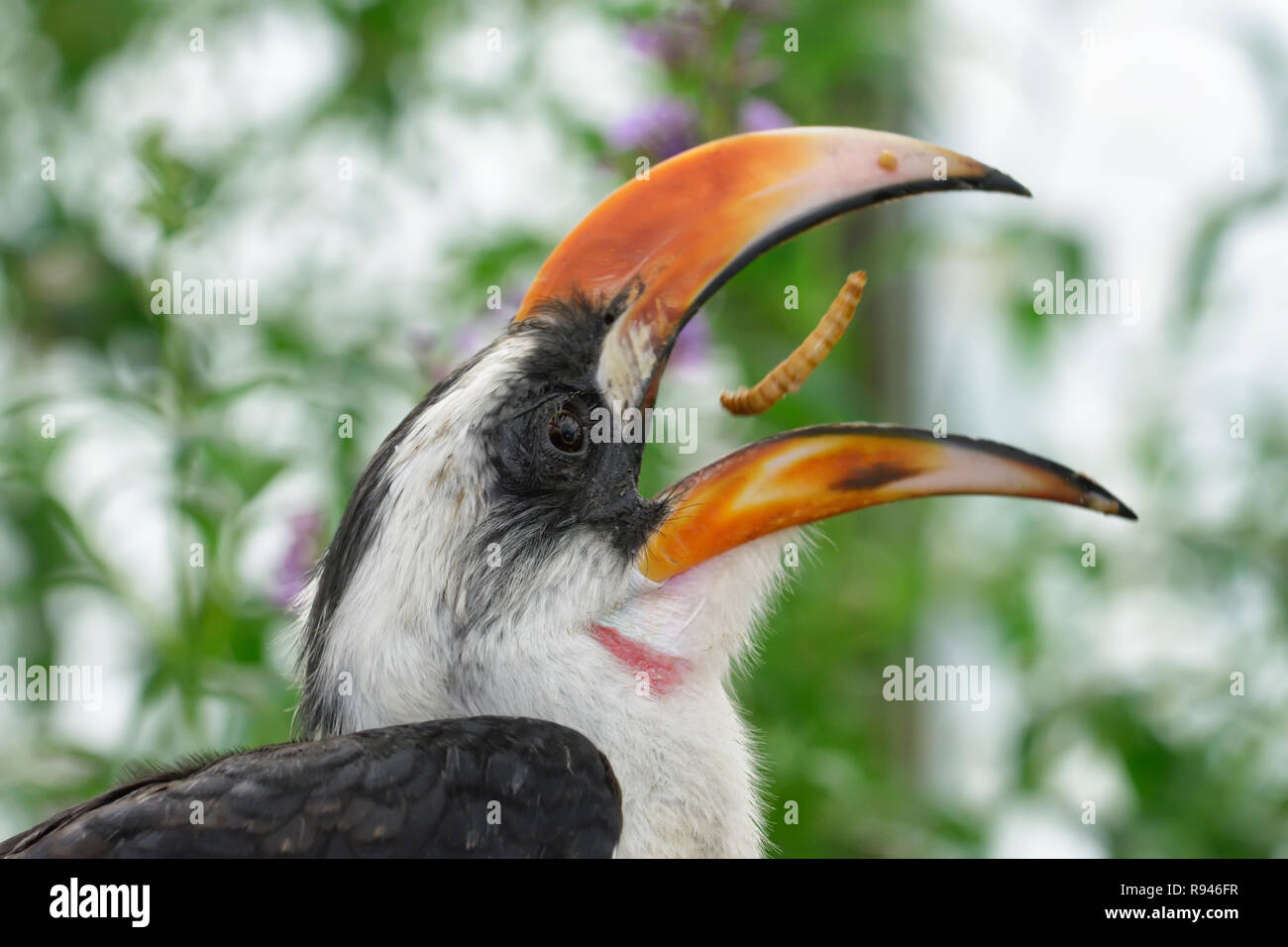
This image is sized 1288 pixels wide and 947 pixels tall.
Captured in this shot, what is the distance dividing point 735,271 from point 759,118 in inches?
21.4

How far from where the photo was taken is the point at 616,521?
5.53 feet

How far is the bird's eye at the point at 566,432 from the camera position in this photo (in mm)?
1694

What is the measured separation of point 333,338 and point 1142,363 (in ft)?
5.78

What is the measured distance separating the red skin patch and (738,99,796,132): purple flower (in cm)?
90

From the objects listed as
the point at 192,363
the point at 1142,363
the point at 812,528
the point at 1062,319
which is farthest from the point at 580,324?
the point at 1142,363

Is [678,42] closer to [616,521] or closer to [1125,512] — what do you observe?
[616,521]

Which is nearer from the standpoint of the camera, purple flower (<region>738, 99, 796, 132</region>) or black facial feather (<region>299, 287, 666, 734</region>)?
black facial feather (<region>299, 287, 666, 734</region>)

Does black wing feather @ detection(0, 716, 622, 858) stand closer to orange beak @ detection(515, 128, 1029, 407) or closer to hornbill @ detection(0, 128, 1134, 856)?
hornbill @ detection(0, 128, 1134, 856)

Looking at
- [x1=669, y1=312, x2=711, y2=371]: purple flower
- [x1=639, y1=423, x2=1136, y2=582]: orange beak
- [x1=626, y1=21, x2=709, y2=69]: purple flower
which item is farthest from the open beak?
[x1=626, y1=21, x2=709, y2=69]: purple flower

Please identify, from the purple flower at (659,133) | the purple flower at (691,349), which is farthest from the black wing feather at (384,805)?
the purple flower at (659,133)

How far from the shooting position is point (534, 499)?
1.68 metres

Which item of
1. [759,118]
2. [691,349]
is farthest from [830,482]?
[759,118]

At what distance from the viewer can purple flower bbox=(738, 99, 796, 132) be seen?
7.09ft
